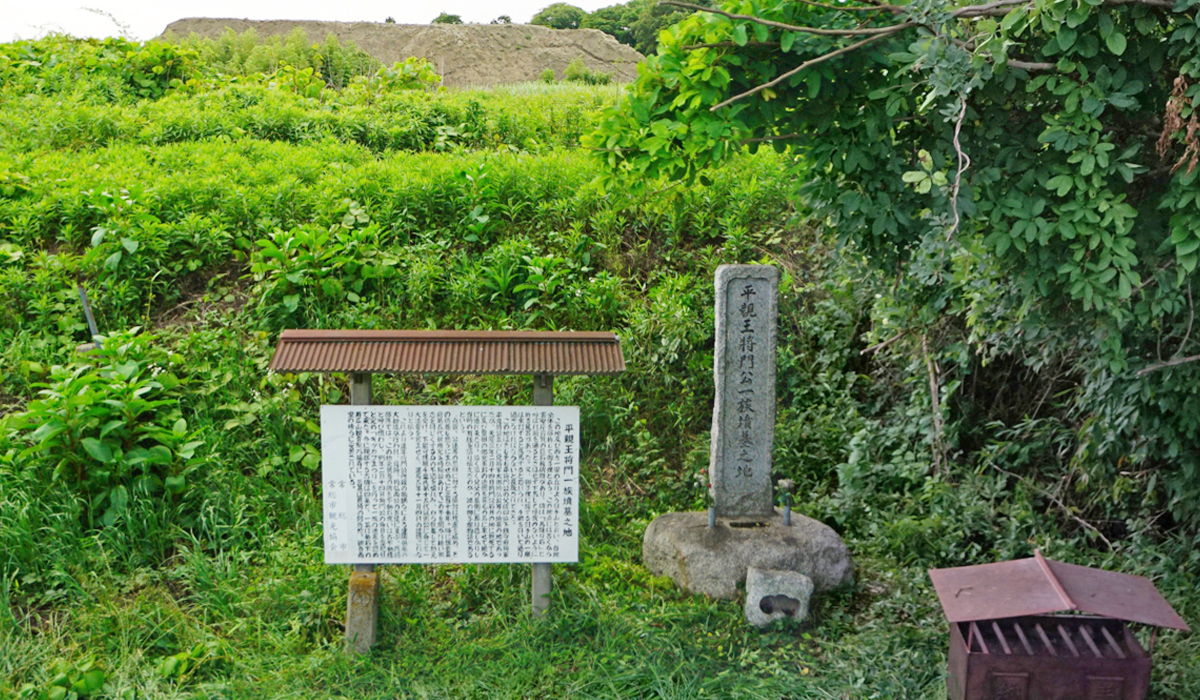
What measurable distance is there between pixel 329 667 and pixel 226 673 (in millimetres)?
534

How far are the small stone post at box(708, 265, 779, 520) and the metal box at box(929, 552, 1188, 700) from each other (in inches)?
65.9

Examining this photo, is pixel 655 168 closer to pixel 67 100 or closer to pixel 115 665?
pixel 115 665

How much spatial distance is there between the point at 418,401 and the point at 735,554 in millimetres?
2633

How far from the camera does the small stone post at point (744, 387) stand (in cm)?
528

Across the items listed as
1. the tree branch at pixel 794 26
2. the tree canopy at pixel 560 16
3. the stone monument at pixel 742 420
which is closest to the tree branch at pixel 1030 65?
the tree branch at pixel 794 26

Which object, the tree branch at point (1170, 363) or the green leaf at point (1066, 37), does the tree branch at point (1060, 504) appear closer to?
the tree branch at point (1170, 363)

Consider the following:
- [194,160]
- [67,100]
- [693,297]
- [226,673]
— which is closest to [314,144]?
[194,160]

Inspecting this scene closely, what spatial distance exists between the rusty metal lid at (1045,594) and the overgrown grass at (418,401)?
0.60 meters

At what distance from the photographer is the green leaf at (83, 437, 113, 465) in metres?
5.02

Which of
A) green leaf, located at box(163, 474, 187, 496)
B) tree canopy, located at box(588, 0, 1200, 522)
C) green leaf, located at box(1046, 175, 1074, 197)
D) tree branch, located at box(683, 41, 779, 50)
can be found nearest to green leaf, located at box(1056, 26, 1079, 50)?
tree canopy, located at box(588, 0, 1200, 522)

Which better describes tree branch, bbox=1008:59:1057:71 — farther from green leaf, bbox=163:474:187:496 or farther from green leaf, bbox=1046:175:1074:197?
green leaf, bbox=163:474:187:496

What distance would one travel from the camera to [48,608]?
473 centimetres

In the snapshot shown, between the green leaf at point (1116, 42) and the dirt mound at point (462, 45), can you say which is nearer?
the green leaf at point (1116, 42)

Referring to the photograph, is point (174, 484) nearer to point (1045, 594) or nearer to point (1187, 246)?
point (1045, 594)
